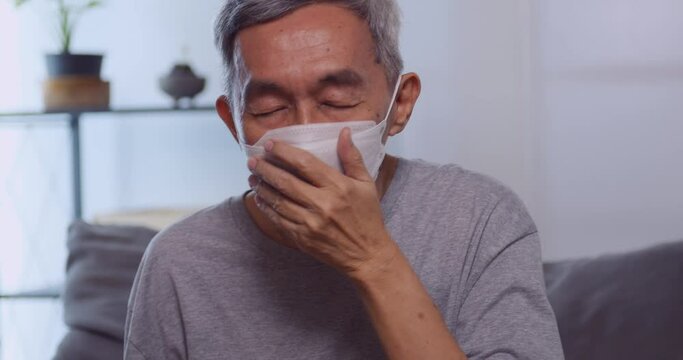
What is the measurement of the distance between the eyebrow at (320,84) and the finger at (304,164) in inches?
5.2

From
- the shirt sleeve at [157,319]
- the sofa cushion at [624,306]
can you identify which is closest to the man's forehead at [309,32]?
the shirt sleeve at [157,319]

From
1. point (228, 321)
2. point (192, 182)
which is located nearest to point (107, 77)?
point (192, 182)

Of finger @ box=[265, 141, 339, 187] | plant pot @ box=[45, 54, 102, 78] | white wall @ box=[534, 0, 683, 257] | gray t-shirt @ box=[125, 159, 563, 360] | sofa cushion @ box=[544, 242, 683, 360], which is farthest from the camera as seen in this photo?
plant pot @ box=[45, 54, 102, 78]

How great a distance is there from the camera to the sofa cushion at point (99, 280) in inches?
70.1

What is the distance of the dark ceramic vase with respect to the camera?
3.02m

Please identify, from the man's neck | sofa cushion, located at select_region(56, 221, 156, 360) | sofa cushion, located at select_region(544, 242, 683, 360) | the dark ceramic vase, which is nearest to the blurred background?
the dark ceramic vase

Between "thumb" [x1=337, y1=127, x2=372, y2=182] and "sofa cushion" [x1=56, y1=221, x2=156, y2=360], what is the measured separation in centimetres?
85

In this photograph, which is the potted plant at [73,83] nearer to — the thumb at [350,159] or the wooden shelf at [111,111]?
the wooden shelf at [111,111]

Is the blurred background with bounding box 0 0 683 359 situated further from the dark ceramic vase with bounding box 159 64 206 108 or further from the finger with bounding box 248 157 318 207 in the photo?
the finger with bounding box 248 157 318 207

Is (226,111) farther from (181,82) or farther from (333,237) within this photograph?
(181,82)

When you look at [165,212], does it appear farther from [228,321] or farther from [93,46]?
[228,321]

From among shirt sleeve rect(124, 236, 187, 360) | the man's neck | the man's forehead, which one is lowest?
shirt sleeve rect(124, 236, 187, 360)

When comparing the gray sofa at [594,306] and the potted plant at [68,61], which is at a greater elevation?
the potted plant at [68,61]

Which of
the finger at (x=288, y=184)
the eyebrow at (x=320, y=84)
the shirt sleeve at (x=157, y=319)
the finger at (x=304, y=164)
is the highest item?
the eyebrow at (x=320, y=84)
